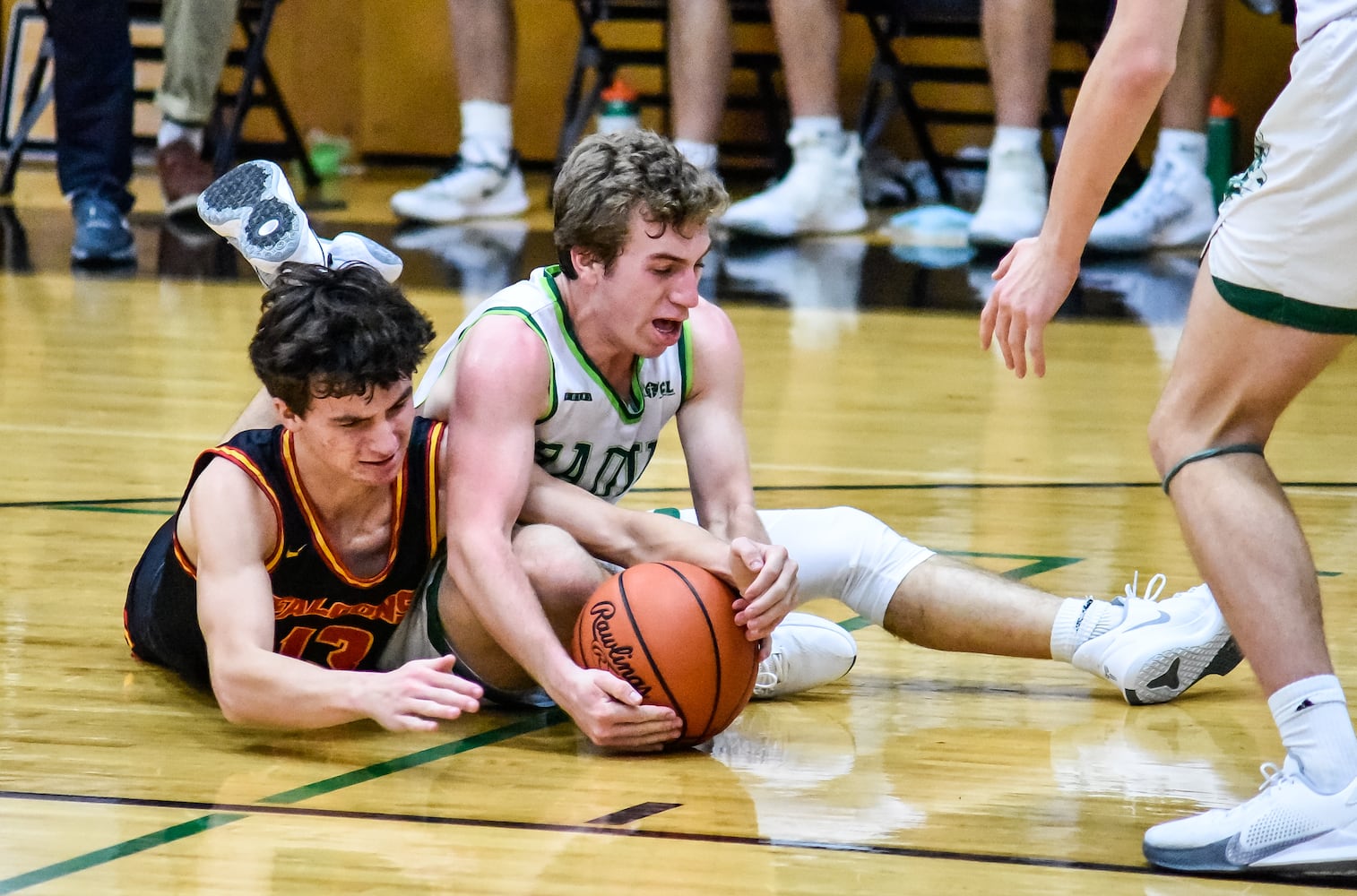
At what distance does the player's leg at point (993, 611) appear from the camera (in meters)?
2.88

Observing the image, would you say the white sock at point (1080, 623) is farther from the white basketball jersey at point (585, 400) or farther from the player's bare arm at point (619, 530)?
the white basketball jersey at point (585, 400)

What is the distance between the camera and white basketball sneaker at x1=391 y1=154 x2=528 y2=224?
27.1ft

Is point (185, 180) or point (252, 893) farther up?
point (252, 893)

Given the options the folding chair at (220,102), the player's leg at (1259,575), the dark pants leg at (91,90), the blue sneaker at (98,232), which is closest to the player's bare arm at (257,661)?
the player's leg at (1259,575)

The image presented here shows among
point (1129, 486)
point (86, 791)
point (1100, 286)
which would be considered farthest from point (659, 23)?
point (86, 791)

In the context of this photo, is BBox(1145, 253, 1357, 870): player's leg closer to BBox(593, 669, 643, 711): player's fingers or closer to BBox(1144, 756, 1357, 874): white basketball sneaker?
BBox(1144, 756, 1357, 874): white basketball sneaker

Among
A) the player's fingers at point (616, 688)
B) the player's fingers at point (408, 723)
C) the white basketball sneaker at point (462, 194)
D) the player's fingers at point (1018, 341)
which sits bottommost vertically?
the white basketball sneaker at point (462, 194)

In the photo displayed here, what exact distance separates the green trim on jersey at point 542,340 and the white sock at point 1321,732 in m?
1.15

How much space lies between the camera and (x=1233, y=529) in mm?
2254

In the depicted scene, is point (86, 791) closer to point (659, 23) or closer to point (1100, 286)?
point (1100, 286)

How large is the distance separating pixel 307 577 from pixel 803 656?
766mm

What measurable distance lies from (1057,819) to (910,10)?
20.9 ft

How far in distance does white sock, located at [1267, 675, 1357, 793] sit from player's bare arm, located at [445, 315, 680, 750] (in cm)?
82

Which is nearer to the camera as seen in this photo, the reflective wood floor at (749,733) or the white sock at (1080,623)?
the reflective wood floor at (749,733)
